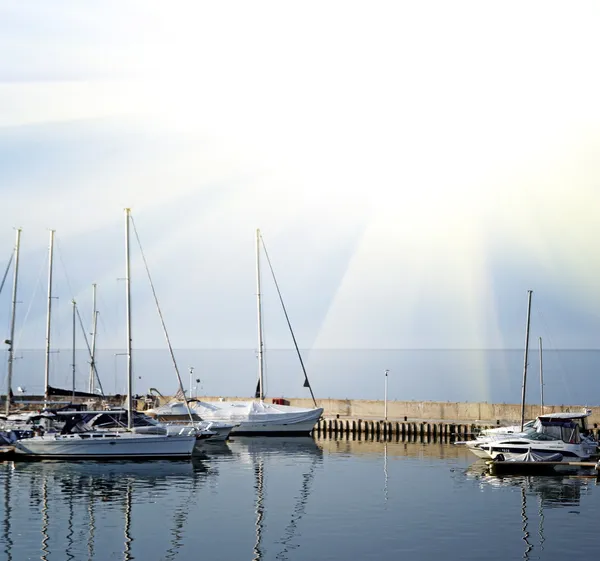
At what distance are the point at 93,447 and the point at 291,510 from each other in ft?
58.3

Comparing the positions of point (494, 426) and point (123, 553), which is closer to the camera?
point (123, 553)

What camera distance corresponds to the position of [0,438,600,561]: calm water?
101 ft

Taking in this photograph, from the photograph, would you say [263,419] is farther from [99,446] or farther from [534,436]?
[534,436]

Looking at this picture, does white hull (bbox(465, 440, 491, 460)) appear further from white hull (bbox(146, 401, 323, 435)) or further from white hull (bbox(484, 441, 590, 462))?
white hull (bbox(146, 401, 323, 435))

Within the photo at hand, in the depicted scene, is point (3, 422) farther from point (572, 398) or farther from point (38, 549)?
point (572, 398)

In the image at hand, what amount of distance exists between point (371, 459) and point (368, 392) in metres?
137

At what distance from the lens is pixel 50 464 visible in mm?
51031

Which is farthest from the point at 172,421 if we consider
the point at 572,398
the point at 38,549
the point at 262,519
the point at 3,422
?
the point at 572,398

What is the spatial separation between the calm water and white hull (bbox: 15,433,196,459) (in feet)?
2.96

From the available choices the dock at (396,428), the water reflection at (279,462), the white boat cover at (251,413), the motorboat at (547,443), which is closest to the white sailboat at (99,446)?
the water reflection at (279,462)

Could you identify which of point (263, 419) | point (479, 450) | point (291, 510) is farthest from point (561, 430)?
point (263, 419)

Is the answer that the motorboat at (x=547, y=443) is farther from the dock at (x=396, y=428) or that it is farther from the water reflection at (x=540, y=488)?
the dock at (x=396, y=428)

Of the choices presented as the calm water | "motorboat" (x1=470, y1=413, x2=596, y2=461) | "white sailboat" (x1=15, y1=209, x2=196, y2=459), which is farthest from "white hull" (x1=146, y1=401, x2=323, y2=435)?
"motorboat" (x1=470, y1=413, x2=596, y2=461)

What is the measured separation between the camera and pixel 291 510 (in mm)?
38031
